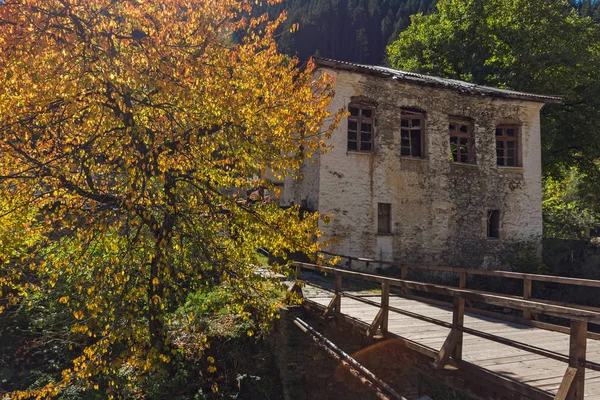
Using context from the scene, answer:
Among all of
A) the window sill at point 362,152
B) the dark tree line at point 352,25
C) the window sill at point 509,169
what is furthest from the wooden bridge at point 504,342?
the dark tree line at point 352,25

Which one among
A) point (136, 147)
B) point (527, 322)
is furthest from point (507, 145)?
point (136, 147)

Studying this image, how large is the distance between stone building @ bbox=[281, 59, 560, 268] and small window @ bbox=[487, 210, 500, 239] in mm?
40

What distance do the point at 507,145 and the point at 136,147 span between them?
621 inches

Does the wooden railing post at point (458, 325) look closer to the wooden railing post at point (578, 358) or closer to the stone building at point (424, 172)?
the wooden railing post at point (578, 358)

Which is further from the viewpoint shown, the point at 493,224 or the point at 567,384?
the point at 493,224

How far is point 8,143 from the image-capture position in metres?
5.39

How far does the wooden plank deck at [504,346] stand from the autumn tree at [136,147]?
1.96m

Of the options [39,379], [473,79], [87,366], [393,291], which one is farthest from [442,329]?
[473,79]

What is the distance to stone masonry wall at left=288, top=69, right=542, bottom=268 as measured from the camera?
14.4 m

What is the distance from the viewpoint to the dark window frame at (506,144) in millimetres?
17188

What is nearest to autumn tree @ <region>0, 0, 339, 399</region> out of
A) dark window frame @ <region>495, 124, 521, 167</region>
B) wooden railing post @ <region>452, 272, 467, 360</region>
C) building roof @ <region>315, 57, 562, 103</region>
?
wooden railing post @ <region>452, 272, 467, 360</region>

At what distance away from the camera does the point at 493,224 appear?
1698cm

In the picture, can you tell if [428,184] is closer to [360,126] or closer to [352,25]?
[360,126]

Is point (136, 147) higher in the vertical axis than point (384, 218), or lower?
higher
